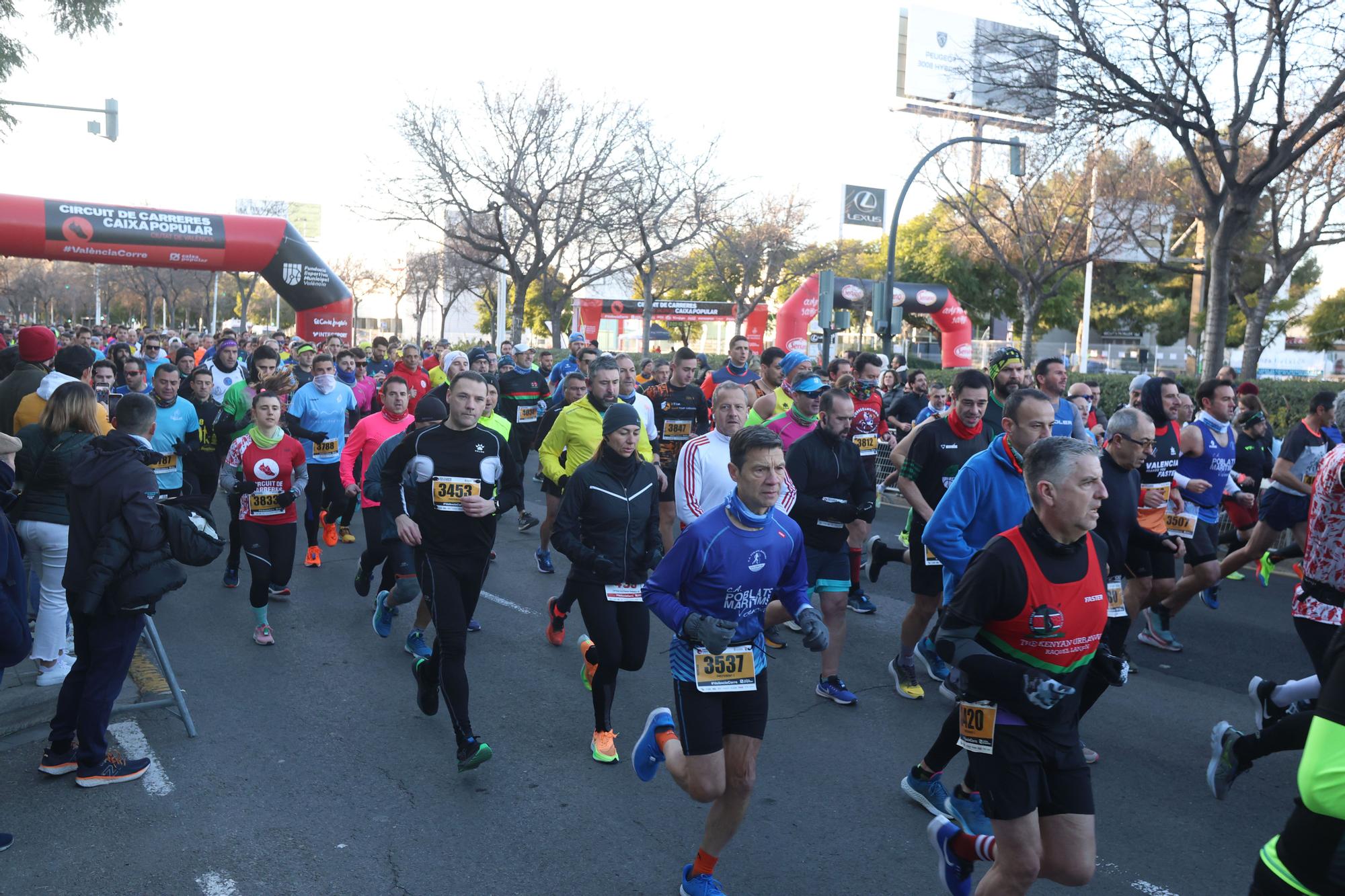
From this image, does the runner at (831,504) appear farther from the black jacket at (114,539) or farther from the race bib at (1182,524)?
the black jacket at (114,539)

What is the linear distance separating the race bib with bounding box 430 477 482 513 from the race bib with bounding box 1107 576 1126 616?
3287 millimetres

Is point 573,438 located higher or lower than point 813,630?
higher

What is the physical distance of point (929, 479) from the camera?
20.9ft

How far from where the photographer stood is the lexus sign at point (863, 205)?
4319 centimetres

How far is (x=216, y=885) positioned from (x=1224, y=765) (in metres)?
3.84

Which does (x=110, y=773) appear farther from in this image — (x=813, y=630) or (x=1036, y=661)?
(x=1036, y=661)

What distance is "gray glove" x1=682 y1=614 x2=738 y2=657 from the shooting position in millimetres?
3621

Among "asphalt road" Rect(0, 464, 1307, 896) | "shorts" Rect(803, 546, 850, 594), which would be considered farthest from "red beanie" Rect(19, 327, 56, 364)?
"shorts" Rect(803, 546, 850, 594)

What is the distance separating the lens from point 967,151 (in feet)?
92.9

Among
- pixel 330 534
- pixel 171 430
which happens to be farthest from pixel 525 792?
pixel 330 534

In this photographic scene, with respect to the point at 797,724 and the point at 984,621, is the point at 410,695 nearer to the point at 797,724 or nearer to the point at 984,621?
the point at 797,724

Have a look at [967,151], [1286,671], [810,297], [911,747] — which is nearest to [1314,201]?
[967,151]

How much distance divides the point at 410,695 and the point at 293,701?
0.65 meters

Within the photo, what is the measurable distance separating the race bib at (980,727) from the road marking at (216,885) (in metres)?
2.75
